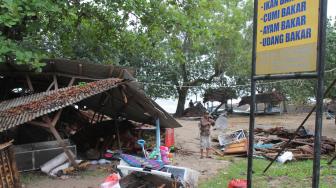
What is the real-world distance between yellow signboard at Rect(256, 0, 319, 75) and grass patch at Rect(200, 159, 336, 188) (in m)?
4.48

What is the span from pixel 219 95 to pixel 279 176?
26.0 meters

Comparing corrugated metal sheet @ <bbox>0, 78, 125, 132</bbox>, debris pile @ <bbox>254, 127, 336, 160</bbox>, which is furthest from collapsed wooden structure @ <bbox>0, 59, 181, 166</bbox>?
debris pile @ <bbox>254, 127, 336, 160</bbox>

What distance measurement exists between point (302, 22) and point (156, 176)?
156 inches

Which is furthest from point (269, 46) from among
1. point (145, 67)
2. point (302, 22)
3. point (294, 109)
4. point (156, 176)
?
point (294, 109)

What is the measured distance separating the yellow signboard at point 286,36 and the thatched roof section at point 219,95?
30542 mm

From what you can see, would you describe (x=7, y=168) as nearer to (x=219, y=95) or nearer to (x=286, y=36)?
(x=286, y=36)

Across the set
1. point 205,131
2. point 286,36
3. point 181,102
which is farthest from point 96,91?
point 181,102

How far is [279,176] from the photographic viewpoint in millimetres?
9609

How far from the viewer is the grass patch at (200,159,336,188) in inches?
342

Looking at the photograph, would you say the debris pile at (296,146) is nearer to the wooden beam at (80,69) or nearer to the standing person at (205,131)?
the standing person at (205,131)

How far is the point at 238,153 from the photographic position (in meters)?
13.4

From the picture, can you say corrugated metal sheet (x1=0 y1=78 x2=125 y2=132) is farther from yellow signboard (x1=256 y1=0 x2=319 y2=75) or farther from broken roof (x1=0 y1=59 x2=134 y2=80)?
yellow signboard (x1=256 y1=0 x2=319 y2=75)

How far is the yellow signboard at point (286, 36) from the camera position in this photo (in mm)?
4137

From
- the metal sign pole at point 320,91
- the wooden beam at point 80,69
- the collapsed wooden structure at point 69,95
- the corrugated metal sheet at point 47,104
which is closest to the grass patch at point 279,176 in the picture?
the collapsed wooden structure at point 69,95
